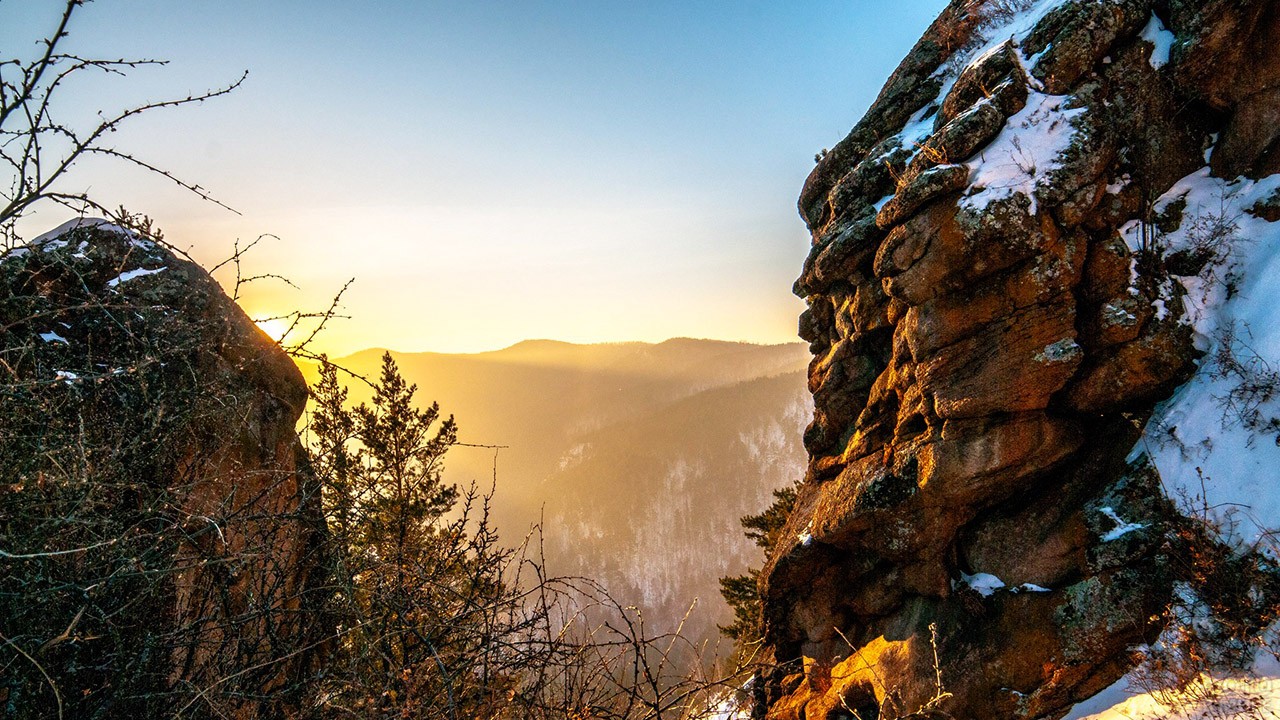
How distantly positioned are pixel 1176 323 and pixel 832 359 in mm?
5367

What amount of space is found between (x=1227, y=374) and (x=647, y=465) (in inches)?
4485

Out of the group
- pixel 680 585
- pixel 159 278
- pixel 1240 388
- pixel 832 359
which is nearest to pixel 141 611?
pixel 159 278

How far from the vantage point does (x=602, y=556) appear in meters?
102

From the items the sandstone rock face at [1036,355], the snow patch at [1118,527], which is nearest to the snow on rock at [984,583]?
the sandstone rock face at [1036,355]

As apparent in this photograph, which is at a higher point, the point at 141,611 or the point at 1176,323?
the point at 1176,323

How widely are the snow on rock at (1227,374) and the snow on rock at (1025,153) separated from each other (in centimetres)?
146

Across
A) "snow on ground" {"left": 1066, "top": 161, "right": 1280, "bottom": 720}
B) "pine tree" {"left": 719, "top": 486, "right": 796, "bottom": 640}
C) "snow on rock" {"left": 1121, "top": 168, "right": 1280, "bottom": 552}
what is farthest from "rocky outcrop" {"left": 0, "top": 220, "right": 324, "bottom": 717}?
"pine tree" {"left": 719, "top": 486, "right": 796, "bottom": 640}

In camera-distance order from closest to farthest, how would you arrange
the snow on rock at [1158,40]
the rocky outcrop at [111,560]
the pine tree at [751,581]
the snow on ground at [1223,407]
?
1. the rocky outcrop at [111,560]
2. the snow on ground at [1223,407]
3. the snow on rock at [1158,40]
4. the pine tree at [751,581]

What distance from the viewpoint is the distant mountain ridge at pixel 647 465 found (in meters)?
100

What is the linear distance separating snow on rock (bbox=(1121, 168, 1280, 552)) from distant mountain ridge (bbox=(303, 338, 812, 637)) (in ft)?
226

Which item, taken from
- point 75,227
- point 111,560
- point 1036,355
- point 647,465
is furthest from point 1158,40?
point 647,465

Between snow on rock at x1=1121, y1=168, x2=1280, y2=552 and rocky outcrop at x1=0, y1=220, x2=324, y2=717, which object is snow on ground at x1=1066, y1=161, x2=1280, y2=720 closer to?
snow on rock at x1=1121, y1=168, x2=1280, y2=552

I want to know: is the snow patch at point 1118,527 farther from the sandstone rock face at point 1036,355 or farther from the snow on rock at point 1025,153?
the snow on rock at point 1025,153

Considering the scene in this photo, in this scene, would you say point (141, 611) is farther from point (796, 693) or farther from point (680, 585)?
point (680, 585)
